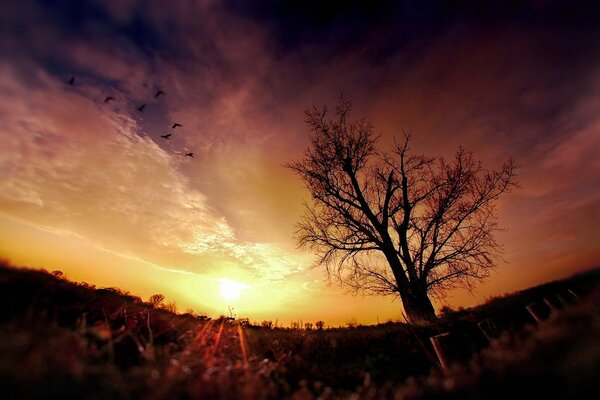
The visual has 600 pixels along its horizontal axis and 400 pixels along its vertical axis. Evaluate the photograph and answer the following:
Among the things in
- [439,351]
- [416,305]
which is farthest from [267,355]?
[416,305]

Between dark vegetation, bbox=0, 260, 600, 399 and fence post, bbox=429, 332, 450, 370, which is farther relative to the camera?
fence post, bbox=429, 332, 450, 370

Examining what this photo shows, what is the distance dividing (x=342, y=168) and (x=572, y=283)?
10359mm

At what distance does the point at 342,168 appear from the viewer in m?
14.2

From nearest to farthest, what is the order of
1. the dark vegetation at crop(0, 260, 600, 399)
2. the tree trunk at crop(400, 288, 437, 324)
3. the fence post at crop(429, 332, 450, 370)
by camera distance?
1. the dark vegetation at crop(0, 260, 600, 399)
2. the fence post at crop(429, 332, 450, 370)
3. the tree trunk at crop(400, 288, 437, 324)

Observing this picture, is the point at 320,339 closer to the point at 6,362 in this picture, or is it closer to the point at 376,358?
the point at 376,358

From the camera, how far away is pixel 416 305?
1132 cm

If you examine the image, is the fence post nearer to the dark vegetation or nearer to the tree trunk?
the dark vegetation

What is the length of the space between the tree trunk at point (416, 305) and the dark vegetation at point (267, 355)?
1.91 m

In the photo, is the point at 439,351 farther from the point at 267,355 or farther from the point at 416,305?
the point at 416,305

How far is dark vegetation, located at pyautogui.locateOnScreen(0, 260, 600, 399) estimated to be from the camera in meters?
2.79

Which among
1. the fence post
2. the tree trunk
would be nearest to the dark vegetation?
the fence post

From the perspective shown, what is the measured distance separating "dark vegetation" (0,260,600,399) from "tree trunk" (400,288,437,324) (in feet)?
6.25

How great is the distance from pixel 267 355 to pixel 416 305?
283 inches

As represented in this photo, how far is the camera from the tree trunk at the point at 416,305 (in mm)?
10977
